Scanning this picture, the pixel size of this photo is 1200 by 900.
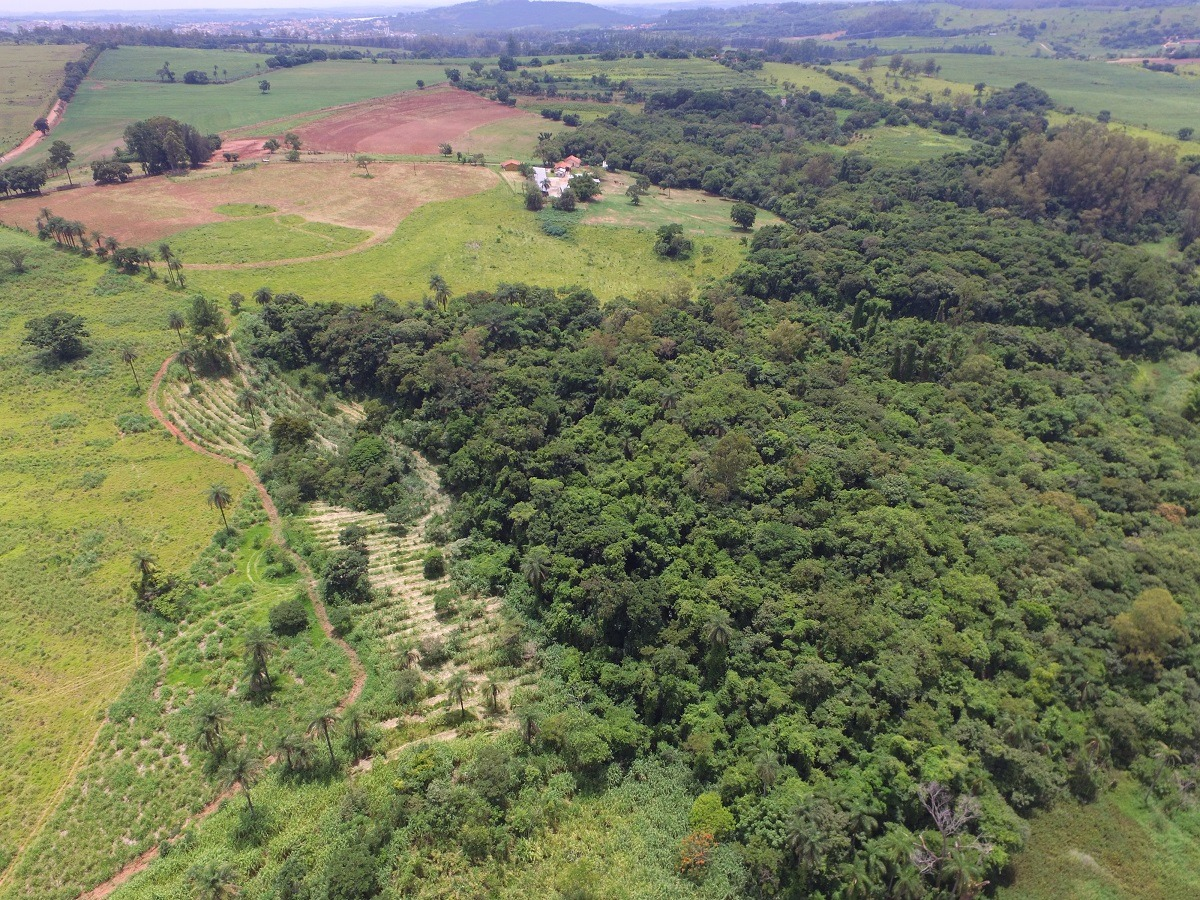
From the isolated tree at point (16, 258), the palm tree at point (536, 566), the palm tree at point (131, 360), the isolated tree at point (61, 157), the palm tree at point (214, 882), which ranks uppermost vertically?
the isolated tree at point (61, 157)

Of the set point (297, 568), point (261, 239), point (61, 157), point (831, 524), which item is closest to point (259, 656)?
point (297, 568)

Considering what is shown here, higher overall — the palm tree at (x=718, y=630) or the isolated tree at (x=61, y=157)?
the isolated tree at (x=61, y=157)

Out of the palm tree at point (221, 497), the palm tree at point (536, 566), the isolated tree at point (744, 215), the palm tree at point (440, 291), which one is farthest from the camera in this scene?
the isolated tree at point (744, 215)

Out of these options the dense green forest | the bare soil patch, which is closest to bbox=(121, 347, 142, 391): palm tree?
the dense green forest

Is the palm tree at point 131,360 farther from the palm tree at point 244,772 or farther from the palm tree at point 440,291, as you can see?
the palm tree at point 244,772

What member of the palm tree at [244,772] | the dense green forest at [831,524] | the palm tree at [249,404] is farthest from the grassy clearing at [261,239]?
the palm tree at [244,772]

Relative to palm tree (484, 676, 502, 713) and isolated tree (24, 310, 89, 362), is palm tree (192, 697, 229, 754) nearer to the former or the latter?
palm tree (484, 676, 502, 713)

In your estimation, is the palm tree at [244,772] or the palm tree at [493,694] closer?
the palm tree at [244,772]
